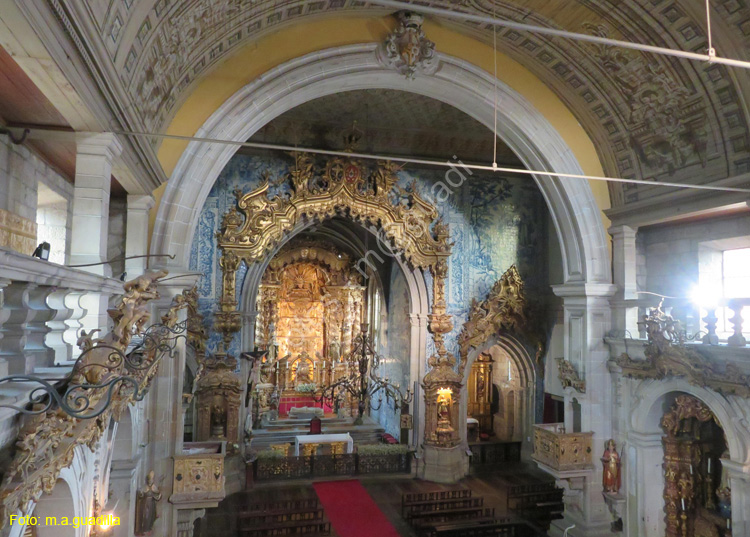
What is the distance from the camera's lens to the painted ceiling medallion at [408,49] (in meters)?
10.4

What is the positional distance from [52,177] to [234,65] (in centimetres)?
369

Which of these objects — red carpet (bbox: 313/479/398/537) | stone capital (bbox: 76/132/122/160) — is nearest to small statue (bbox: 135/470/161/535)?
red carpet (bbox: 313/479/398/537)

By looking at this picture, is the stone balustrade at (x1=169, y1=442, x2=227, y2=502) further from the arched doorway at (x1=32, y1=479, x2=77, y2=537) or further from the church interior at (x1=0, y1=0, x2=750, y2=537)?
the arched doorway at (x1=32, y1=479, x2=77, y2=537)

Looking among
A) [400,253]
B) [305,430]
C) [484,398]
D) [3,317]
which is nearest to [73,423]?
[3,317]

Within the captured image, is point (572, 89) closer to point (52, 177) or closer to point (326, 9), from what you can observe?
point (326, 9)

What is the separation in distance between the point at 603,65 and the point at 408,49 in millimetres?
3703

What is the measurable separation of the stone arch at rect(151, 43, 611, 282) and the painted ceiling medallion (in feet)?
0.61

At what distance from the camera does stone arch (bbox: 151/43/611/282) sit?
9.48 m

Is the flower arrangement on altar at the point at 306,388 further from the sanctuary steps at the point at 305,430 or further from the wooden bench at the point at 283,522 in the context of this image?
the wooden bench at the point at 283,522

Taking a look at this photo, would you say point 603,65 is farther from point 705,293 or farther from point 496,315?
point 496,315

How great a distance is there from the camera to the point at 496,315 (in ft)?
50.3

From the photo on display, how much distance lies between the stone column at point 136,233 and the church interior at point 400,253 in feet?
0.11

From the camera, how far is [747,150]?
9.04 metres

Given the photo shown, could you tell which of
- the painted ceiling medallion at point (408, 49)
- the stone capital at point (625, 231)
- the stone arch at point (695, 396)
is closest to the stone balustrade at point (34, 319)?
the painted ceiling medallion at point (408, 49)
